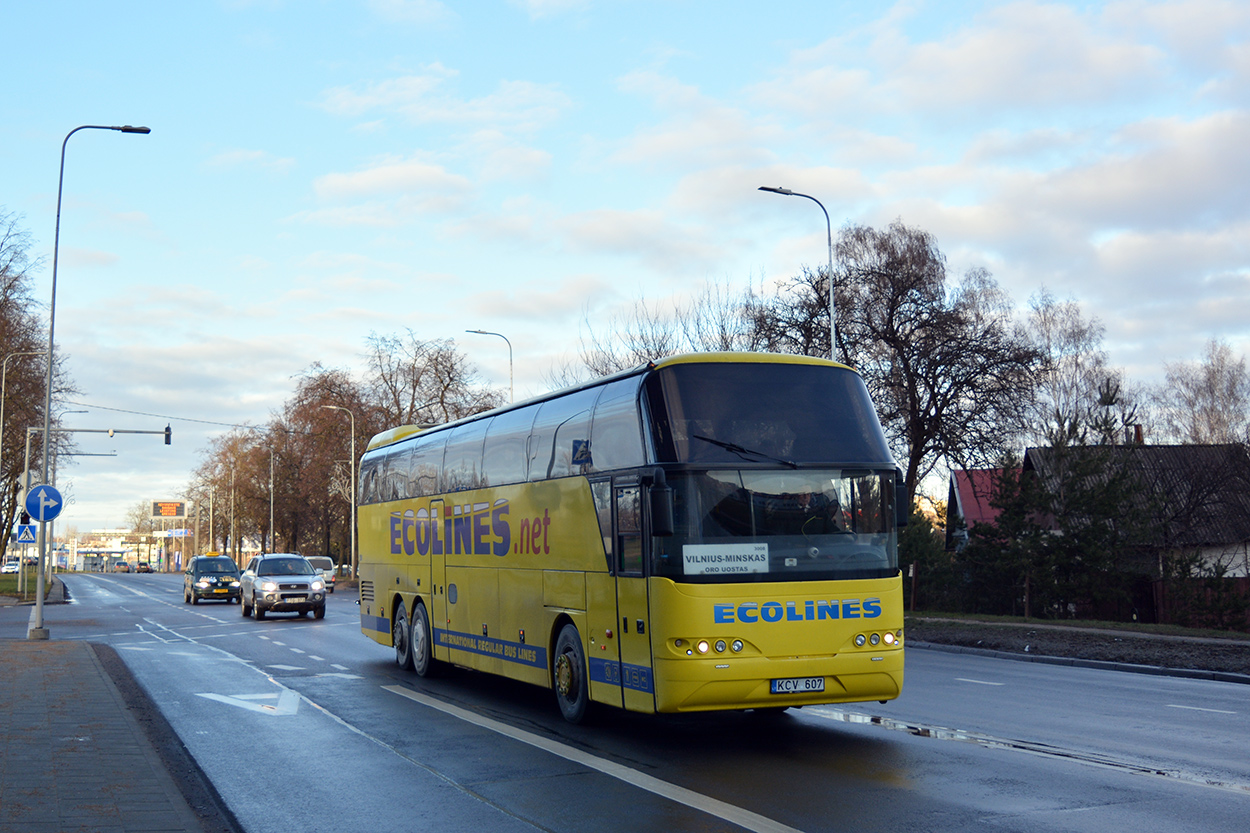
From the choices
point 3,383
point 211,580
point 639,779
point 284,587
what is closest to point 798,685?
point 639,779

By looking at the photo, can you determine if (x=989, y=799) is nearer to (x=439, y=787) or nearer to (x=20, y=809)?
(x=439, y=787)

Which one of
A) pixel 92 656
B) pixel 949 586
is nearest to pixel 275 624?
pixel 92 656

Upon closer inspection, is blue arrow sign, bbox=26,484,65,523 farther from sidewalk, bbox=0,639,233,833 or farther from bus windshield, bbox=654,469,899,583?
bus windshield, bbox=654,469,899,583

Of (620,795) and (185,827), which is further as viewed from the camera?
(620,795)

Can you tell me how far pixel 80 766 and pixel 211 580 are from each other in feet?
121

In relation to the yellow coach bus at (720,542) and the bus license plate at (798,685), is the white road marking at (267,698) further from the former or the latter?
the bus license plate at (798,685)

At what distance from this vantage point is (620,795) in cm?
811

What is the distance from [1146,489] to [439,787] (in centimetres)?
2326

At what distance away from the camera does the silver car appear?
31.6 meters

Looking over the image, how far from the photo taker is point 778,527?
32.9 feet

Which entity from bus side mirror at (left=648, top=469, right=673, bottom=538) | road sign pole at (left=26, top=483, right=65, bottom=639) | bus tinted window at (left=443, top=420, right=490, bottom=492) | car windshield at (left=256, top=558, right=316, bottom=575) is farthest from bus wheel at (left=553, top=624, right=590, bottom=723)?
car windshield at (left=256, top=558, right=316, bottom=575)

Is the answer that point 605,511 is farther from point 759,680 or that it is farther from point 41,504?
point 41,504

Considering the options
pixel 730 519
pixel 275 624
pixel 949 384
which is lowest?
pixel 275 624

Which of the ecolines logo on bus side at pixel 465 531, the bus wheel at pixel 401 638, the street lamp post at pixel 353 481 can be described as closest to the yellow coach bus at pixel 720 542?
the ecolines logo on bus side at pixel 465 531
